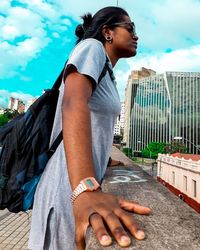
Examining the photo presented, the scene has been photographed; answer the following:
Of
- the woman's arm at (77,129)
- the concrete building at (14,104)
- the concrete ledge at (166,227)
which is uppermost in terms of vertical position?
the concrete building at (14,104)

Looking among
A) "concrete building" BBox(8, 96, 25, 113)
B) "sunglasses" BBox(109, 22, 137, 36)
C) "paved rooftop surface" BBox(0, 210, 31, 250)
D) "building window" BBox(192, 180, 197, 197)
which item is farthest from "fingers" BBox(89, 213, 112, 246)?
"concrete building" BBox(8, 96, 25, 113)

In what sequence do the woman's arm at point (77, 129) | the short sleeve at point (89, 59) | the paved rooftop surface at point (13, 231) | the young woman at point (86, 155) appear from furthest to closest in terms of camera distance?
the paved rooftop surface at point (13, 231) < the short sleeve at point (89, 59) < the woman's arm at point (77, 129) < the young woman at point (86, 155)

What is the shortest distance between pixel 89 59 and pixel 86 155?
19.5 inches

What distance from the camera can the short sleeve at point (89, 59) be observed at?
129 cm

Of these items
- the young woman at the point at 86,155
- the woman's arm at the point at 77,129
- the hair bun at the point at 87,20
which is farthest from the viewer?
the hair bun at the point at 87,20

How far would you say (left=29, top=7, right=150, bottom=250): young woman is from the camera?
0.92m

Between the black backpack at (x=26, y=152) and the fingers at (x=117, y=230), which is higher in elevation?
the black backpack at (x=26, y=152)

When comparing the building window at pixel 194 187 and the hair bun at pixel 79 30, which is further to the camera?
the building window at pixel 194 187

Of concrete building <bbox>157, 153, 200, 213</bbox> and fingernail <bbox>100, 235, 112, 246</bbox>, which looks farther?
concrete building <bbox>157, 153, 200, 213</bbox>

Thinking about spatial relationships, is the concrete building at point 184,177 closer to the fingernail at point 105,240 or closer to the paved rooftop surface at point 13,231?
the paved rooftop surface at point 13,231

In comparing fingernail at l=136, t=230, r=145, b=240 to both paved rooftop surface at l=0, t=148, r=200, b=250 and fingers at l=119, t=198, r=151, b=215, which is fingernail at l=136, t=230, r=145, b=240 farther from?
fingers at l=119, t=198, r=151, b=215

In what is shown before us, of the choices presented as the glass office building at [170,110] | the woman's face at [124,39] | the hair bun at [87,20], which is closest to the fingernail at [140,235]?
the woman's face at [124,39]

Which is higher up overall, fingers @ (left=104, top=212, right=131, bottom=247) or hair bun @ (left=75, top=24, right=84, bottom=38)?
hair bun @ (left=75, top=24, right=84, bottom=38)

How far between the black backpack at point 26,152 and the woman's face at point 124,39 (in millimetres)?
303
